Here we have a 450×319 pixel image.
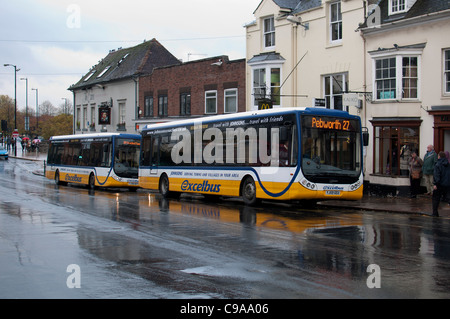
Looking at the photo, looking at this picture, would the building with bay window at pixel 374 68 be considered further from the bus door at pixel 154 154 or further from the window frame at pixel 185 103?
the window frame at pixel 185 103

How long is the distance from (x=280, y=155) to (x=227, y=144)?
3.03 metres

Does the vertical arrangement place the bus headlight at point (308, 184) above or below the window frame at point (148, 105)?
below

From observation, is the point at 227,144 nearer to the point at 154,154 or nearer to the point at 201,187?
the point at 201,187

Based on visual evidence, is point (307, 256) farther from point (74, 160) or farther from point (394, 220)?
point (74, 160)

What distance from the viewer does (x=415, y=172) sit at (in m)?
20.2

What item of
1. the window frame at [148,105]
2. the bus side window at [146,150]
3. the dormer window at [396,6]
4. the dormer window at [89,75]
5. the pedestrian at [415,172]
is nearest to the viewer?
the pedestrian at [415,172]

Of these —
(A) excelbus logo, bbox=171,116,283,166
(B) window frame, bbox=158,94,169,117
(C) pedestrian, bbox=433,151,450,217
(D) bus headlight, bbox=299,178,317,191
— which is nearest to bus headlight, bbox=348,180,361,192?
(D) bus headlight, bbox=299,178,317,191

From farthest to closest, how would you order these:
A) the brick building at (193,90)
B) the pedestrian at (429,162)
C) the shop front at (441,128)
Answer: the brick building at (193,90) → the shop front at (441,128) → the pedestrian at (429,162)

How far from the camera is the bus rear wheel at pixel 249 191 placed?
58.4ft

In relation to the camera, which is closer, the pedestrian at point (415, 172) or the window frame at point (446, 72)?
the pedestrian at point (415, 172)

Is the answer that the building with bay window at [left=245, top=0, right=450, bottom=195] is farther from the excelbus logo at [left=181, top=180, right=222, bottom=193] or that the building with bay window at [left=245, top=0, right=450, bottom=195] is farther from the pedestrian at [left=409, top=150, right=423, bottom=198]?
the excelbus logo at [left=181, top=180, right=222, bottom=193]

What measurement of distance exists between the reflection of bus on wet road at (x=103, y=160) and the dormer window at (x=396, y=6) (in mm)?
13539

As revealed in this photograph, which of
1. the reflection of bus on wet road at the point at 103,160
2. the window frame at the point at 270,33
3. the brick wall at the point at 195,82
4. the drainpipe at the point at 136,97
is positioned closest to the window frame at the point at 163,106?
the brick wall at the point at 195,82

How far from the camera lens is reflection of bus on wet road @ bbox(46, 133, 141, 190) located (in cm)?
2650
